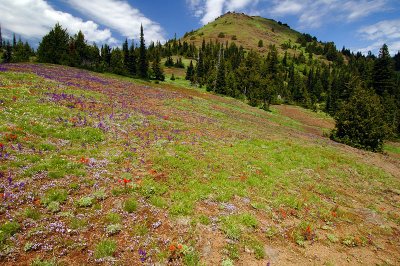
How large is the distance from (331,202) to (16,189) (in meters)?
18.4

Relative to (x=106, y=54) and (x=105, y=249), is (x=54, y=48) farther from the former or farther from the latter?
(x=105, y=249)

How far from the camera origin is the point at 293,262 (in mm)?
10773

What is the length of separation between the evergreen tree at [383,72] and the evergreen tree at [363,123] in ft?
120

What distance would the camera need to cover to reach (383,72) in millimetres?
69625

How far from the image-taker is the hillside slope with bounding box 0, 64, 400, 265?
32.3 feet

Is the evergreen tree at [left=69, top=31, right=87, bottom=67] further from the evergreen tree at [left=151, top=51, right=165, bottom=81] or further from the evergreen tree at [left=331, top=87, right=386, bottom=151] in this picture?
the evergreen tree at [left=331, top=87, right=386, bottom=151]

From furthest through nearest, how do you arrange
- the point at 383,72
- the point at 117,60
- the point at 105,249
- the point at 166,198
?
the point at 117,60
the point at 383,72
the point at 166,198
the point at 105,249

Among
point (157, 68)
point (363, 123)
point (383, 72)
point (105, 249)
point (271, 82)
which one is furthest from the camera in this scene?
point (157, 68)

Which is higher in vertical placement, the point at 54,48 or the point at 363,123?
the point at 54,48

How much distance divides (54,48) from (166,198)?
8715 cm

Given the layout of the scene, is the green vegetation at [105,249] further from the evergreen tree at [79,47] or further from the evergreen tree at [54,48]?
the evergreen tree at [79,47]

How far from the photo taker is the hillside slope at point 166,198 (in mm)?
9852

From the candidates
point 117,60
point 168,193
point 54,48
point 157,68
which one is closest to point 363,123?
point 168,193

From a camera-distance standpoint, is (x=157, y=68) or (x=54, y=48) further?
(x=157, y=68)
